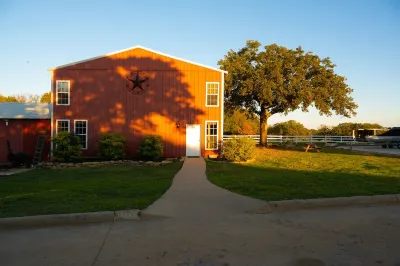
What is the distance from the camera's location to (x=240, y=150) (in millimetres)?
19172

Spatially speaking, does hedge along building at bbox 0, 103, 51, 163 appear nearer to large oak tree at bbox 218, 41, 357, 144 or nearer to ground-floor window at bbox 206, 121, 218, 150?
ground-floor window at bbox 206, 121, 218, 150

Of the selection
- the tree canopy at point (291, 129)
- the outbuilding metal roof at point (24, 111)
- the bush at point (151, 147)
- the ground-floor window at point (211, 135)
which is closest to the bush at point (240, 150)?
the ground-floor window at point (211, 135)

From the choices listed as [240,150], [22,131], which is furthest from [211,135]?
[22,131]

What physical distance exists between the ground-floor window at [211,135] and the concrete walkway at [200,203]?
1083 centimetres

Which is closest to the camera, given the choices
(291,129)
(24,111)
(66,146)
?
(66,146)

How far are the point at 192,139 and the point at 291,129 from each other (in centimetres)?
3192

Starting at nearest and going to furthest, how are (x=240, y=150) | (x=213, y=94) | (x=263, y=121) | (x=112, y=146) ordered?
(x=240, y=150)
(x=112, y=146)
(x=213, y=94)
(x=263, y=121)

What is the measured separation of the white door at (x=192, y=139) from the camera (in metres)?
Answer: 21.3

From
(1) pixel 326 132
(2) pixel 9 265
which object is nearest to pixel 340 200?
(2) pixel 9 265

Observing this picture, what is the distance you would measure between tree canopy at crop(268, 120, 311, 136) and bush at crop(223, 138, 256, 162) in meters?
31.7

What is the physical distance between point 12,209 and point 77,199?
1.45 metres

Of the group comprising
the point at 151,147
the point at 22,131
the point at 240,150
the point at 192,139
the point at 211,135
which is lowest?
the point at 240,150

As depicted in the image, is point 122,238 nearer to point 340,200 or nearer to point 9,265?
point 9,265

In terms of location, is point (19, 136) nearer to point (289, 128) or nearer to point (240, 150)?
point (240, 150)
